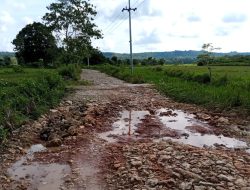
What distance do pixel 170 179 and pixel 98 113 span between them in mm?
6898

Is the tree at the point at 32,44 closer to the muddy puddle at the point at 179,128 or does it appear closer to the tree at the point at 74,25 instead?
the tree at the point at 74,25

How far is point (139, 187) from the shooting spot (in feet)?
19.8

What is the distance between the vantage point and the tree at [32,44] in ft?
208

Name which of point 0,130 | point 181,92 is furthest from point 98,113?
point 181,92

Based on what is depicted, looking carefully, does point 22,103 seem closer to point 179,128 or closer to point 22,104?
point 22,104

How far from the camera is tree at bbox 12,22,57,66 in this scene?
63.4m

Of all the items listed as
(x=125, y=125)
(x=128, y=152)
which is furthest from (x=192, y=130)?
(x=128, y=152)

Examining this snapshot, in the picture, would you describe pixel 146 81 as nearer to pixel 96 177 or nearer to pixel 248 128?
pixel 248 128

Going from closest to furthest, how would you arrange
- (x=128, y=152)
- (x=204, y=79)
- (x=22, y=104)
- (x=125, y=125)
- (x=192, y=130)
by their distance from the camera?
(x=128, y=152) < (x=192, y=130) < (x=125, y=125) < (x=22, y=104) < (x=204, y=79)

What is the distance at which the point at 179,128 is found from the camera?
10.9 m

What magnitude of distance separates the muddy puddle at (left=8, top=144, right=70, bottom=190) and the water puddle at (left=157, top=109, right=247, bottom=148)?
10.8ft

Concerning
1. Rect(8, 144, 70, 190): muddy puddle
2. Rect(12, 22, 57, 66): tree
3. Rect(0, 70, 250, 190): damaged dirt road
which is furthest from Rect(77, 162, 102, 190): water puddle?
Rect(12, 22, 57, 66): tree

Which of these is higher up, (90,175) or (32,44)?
(32,44)

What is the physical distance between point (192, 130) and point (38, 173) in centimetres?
491
